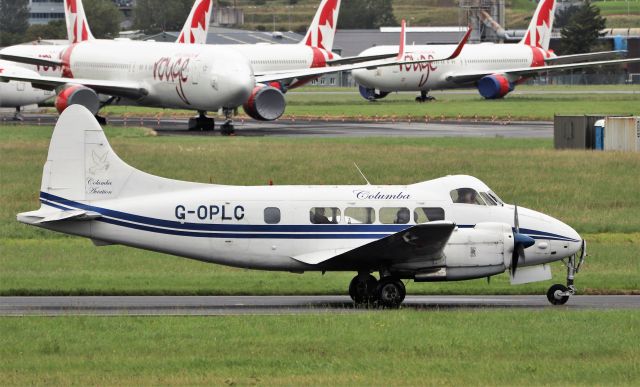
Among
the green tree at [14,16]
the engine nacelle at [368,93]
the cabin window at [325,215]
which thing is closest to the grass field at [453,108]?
the engine nacelle at [368,93]

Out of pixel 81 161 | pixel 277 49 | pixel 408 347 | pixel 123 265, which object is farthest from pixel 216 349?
pixel 277 49

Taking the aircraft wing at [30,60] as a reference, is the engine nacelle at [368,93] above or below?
below

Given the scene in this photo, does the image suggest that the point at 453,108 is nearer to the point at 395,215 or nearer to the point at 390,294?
the point at 395,215

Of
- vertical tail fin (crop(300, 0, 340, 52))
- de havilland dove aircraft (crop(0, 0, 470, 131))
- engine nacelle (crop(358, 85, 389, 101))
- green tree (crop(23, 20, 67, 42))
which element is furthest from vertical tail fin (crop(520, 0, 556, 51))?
green tree (crop(23, 20, 67, 42))

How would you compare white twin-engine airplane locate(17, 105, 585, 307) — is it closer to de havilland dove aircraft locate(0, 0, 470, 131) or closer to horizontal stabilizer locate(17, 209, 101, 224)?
horizontal stabilizer locate(17, 209, 101, 224)

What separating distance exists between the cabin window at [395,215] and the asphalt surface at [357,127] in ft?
132

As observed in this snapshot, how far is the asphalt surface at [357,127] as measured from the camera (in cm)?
6694

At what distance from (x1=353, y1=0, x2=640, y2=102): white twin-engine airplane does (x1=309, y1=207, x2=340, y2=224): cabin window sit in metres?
73.1

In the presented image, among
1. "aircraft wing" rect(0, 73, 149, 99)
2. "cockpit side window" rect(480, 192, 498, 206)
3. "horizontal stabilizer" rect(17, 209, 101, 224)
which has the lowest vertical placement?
"horizontal stabilizer" rect(17, 209, 101, 224)

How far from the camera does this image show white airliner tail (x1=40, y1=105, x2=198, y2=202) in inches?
997

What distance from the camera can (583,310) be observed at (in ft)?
78.4

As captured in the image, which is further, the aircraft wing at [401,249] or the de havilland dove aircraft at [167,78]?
the de havilland dove aircraft at [167,78]

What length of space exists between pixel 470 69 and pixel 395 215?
268 feet

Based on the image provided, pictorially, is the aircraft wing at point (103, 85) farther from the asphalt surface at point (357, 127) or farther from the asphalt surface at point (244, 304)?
the asphalt surface at point (244, 304)
